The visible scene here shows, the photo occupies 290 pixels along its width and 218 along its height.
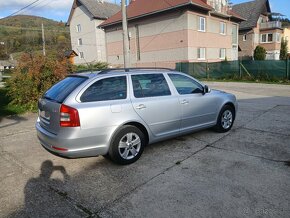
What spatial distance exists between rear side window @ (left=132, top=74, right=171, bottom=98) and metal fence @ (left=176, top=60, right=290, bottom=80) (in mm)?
16143

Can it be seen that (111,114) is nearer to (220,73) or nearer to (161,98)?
(161,98)

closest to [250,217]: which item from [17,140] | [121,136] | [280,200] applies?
[280,200]

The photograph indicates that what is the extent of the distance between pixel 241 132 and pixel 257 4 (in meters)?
39.5

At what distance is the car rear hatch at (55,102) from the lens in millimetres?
4005

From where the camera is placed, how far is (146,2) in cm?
2952

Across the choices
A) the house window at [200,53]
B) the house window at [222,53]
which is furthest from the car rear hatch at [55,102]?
the house window at [222,53]

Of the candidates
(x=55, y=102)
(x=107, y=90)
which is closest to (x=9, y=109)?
(x=55, y=102)

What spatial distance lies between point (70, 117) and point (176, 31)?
2304cm

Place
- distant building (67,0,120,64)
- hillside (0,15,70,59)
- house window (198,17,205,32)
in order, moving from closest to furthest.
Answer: house window (198,17,205,32)
distant building (67,0,120,64)
hillside (0,15,70,59)

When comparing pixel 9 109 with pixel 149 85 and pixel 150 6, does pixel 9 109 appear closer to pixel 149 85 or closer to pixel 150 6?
pixel 149 85

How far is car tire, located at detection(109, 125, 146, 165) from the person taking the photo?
4207 mm

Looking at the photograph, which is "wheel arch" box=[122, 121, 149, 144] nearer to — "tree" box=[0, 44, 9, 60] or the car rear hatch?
the car rear hatch

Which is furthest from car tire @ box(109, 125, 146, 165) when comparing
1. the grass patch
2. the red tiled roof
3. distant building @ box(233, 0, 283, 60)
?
distant building @ box(233, 0, 283, 60)

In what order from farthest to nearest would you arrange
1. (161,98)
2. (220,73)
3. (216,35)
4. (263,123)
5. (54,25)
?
(54,25) < (216,35) < (220,73) < (263,123) < (161,98)
